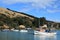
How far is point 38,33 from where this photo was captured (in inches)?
4643

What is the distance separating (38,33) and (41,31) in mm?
4048

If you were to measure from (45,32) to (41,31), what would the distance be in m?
2.93

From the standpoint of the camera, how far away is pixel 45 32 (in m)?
119

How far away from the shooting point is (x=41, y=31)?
12150 centimetres

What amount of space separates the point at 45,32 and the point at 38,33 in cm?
400
